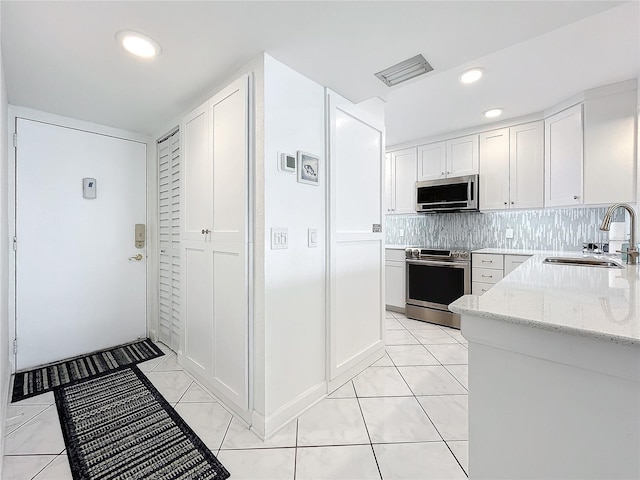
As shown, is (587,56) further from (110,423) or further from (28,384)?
(28,384)

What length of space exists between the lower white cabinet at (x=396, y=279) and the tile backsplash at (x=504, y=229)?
656mm

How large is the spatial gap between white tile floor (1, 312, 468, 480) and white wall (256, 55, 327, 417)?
215 mm

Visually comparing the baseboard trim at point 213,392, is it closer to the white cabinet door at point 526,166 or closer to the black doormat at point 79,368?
the black doormat at point 79,368

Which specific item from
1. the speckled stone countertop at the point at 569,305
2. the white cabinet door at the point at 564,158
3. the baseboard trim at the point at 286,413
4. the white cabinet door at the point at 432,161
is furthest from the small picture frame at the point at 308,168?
the white cabinet door at the point at 564,158

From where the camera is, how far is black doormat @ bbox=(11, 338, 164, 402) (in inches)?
81.3

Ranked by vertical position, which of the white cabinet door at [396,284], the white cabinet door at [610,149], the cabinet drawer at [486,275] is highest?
the white cabinet door at [610,149]

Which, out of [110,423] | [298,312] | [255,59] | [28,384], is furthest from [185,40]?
[28,384]

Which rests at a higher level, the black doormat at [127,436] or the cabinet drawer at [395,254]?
the cabinet drawer at [395,254]

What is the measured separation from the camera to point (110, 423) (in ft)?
5.52

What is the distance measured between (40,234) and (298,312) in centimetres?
241

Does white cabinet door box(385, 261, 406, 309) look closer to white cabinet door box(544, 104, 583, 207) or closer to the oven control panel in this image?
the oven control panel

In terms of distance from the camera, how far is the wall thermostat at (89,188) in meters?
2.60

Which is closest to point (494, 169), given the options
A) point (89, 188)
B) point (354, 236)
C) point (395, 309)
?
point (395, 309)

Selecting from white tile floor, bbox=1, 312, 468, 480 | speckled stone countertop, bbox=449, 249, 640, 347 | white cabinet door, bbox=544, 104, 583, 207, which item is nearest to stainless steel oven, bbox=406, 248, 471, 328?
white cabinet door, bbox=544, 104, 583, 207
